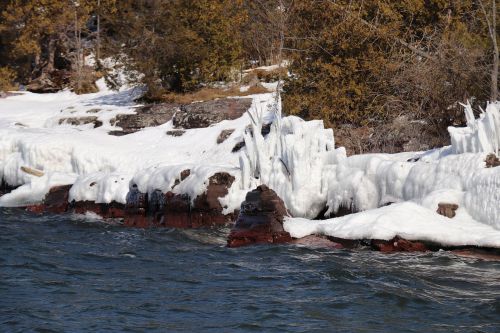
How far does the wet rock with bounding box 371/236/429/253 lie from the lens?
13945mm

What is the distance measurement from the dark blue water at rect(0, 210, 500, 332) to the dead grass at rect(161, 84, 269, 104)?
16.2m

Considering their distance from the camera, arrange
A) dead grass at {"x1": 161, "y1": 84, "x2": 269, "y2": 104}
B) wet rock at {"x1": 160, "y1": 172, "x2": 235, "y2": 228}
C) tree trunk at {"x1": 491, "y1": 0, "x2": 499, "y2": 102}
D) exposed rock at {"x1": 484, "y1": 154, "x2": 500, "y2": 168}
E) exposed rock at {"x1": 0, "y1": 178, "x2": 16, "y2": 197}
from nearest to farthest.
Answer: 1. exposed rock at {"x1": 484, "y1": 154, "x2": 500, "y2": 168}
2. wet rock at {"x1": 160, "y1": 172, "x2": 235, "y2": 228}
3. tree trunk at {"x1": 491, "y1": 0, "x2": 499, "y2": 102}
4. exposed rock at {"x1": 0, "y1": 178, "x2": 16, "y2": 197}
5. dead grass at {"x1": 161, "y1": 84, "x2": 269, "y2": 104}

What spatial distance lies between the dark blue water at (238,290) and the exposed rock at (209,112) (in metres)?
12.2

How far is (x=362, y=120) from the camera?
25266 millimetres

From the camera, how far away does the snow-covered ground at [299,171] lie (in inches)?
574

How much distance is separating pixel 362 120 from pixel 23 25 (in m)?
26.3

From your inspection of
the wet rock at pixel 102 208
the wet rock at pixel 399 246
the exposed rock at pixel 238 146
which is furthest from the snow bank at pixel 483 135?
the exposed rock at pixel 238 146

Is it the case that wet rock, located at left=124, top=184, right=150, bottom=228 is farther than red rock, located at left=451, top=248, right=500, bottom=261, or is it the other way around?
wet rock, located at left=124, top=184, right=150, bottom=228

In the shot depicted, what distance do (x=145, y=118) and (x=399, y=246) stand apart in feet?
57.8

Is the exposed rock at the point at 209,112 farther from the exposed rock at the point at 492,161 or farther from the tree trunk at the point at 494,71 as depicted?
the exposed rock at the point at 492,161

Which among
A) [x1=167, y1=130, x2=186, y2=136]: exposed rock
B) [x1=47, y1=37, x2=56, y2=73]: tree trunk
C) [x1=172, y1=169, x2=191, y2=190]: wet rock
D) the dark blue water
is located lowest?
the dark blue water

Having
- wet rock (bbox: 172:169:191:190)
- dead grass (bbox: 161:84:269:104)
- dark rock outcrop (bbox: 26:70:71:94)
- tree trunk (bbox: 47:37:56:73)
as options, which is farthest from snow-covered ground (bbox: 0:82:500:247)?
tree trunk (bbox: 47:37:56:73)

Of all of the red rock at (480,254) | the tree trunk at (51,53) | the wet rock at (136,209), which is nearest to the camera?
the red rock at (480,254)

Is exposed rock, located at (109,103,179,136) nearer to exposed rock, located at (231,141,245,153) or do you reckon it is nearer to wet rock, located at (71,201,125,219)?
exposed rock, located at (231,141,245,153)
